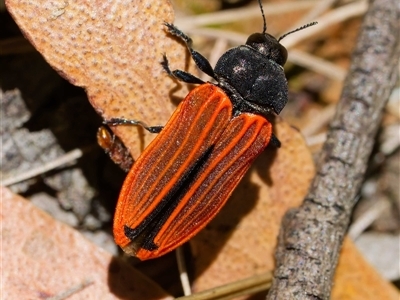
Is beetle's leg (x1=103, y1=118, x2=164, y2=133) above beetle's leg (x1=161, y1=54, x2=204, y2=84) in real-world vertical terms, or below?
below

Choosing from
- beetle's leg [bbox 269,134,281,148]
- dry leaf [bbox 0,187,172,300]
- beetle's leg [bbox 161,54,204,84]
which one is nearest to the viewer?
dry leaf [bbox 0,187,172,300]

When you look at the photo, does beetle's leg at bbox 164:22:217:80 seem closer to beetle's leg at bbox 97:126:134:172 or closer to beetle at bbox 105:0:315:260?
beetle at bbox 105:0:315:260

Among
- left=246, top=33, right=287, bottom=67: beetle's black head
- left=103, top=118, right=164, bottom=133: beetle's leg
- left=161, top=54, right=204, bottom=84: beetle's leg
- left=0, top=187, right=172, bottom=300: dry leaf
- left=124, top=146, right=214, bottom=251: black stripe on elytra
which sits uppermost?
left=246, top=33, right=287, bottom=67: beetle's black head

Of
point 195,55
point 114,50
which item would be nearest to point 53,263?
point 114,50

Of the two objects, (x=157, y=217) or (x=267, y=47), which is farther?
(x=267, y=47)

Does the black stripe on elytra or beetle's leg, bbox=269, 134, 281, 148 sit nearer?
the black stripe on elytra

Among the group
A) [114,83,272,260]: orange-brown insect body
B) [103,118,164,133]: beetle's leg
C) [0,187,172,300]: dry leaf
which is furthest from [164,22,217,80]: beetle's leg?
[0,187,172,300]: dry leaf

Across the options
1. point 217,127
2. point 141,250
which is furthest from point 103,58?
point 141,250

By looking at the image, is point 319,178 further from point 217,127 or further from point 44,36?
point 44,36

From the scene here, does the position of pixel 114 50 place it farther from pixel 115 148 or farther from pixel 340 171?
pixel 340 171
